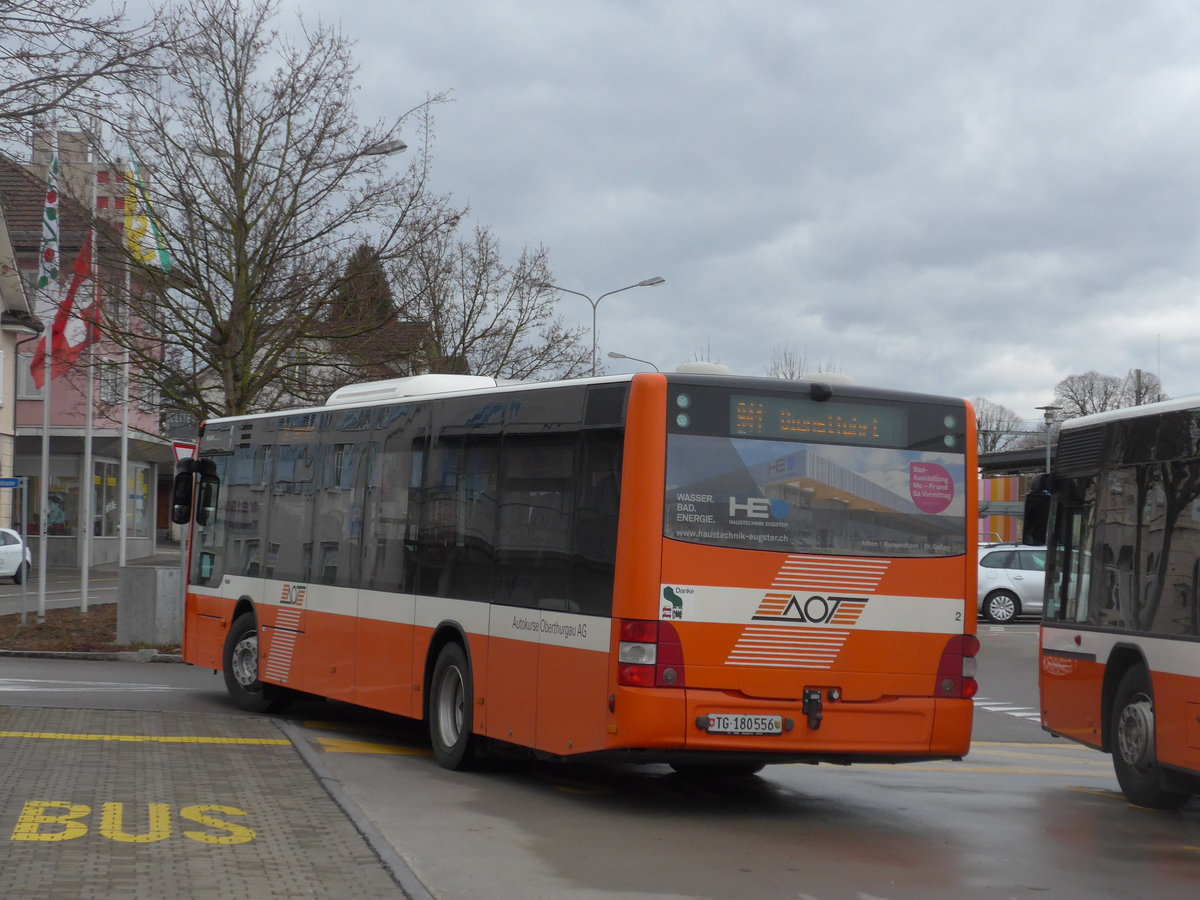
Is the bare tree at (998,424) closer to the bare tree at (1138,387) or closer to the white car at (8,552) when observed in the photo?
the bare tree at (1138,387)

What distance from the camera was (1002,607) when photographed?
35.1 meters

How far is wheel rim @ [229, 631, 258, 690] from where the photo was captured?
16.0m

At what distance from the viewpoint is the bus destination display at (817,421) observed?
1041 cm

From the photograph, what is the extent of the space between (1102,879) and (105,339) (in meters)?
19.6

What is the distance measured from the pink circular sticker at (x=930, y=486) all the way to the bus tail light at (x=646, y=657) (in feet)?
6.79

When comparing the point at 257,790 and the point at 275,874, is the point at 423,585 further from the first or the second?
the point at 275,874

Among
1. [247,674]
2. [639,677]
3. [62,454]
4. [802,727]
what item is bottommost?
[247,674]

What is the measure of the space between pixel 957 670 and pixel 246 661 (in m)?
8.08

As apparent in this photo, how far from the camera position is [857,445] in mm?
10680

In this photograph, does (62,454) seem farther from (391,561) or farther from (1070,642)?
(1070,642)

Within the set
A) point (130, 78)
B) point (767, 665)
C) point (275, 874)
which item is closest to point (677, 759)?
point (767, 665)

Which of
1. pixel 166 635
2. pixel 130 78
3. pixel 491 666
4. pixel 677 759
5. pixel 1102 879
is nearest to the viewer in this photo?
pixel 1102 879

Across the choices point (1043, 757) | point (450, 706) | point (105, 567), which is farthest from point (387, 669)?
point (105, 567)

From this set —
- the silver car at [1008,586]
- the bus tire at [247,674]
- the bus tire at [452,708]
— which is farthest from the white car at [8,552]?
the bus tire at [452,708]
